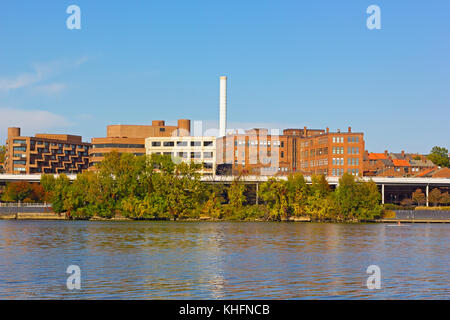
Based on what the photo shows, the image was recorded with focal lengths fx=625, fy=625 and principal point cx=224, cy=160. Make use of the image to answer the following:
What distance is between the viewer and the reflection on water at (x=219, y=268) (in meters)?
37.0

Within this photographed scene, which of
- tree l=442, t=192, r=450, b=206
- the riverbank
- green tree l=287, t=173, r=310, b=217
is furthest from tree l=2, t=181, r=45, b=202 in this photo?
tree l=442, t=192, r=450, b=206

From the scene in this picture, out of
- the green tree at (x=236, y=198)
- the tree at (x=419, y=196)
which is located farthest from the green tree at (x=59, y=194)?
the tree at (x=419, y=196)

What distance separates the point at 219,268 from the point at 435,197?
14058cm

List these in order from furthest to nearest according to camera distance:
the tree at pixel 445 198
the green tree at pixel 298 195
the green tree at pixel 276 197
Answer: the tree at pixel 445 198, the green tree at pixel 298 195, the green tree at pixel 276 197

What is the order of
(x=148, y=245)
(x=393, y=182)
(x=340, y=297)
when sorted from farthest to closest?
(x=393, y=182) < (x=148, y=245) < (x=340, y=297)

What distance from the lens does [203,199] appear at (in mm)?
142750

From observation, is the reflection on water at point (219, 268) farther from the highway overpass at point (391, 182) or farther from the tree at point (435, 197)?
the tree at point (435, 197)

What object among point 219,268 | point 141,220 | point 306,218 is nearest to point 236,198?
point 306,218

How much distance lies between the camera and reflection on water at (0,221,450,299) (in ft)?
121

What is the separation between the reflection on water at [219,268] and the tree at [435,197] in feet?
333
